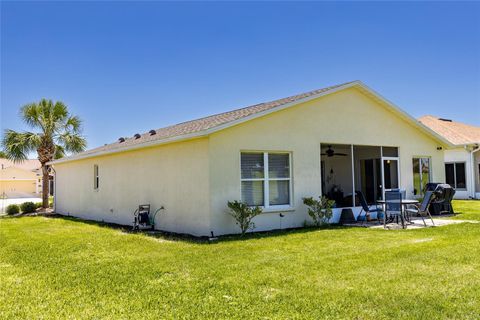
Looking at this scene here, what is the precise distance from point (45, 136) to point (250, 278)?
72.4 feet

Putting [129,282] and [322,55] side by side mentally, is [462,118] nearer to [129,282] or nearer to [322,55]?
[322,55]

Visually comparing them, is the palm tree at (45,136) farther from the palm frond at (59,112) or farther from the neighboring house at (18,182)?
the neighboring house at (18,182)

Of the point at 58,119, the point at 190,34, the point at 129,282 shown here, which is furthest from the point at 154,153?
the point at 58,119

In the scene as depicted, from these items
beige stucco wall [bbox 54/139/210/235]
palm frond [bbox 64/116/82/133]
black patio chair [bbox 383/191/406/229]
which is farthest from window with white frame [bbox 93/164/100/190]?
black patio chair [bbox 383/191/406/229]

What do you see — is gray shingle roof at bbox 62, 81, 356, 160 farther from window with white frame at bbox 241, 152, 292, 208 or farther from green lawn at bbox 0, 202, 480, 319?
green lawn at bbox 0, 202, 480, 319

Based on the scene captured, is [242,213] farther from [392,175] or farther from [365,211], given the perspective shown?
[392,175]

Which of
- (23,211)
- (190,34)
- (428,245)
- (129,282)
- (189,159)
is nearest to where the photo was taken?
(129,282)

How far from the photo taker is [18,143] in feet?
76.5

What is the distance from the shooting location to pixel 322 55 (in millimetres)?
16859

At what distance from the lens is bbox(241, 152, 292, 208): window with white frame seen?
447 inches

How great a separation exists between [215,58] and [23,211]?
15.0 meters

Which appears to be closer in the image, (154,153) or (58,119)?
(154,153)

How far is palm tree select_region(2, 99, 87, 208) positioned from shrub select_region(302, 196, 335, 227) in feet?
58.7

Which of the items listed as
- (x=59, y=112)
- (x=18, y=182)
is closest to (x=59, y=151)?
(x=59, y=112)
